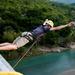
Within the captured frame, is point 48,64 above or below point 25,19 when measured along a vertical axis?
below

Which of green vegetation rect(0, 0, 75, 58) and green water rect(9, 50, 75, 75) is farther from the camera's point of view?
green vegetation rect(0, 0, 75, 58)

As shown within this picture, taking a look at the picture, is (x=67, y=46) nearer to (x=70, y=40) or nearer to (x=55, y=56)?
(x=70, y=40)

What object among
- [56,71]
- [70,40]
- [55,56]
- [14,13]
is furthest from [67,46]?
[56,71]

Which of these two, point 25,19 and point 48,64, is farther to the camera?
point 25,19

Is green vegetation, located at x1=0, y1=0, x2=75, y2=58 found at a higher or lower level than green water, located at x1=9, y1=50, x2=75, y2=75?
higher

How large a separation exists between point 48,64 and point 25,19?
15.9 ft

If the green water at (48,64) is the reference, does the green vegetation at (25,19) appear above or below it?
above

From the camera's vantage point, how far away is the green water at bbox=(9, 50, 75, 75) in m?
15.1

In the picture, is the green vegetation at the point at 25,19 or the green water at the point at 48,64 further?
the green vegetation at the point at 25,19

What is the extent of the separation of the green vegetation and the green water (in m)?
1.81

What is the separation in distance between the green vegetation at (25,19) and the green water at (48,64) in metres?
1.81

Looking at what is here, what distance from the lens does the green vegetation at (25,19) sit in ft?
66.6

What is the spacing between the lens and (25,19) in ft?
69.8

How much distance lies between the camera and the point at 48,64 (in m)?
17.4
